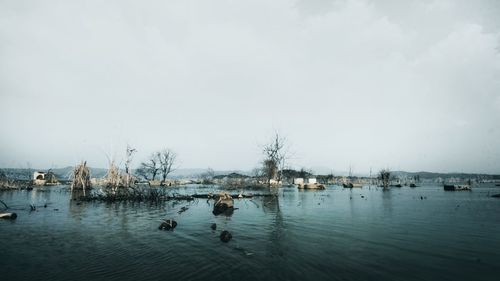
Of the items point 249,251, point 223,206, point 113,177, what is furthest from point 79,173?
point 249,251

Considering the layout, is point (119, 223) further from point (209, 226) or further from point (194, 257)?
point (194, 257)

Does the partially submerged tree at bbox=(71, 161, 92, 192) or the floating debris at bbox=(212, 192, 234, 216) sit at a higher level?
the partially submerged tree at bbox=(71, 161, 92, 192)

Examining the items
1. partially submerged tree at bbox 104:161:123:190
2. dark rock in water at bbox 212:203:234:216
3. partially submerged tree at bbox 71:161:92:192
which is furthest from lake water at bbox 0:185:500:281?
partially submerged tree at bbox 71:161:92:192

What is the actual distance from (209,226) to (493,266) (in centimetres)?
1390

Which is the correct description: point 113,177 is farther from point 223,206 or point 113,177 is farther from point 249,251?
point 249,251

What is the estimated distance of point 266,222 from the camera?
19.8m

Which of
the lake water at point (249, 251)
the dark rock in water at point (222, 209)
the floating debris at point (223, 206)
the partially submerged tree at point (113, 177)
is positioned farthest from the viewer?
the partially submerged tree at point (113, 177)

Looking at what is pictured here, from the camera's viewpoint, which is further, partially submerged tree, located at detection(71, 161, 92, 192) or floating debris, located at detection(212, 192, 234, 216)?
partially submerged tree, located at detection(71, 161, 92, 192)

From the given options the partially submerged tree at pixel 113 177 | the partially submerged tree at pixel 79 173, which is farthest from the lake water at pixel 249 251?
the partially submerged tree at pixel 79 173

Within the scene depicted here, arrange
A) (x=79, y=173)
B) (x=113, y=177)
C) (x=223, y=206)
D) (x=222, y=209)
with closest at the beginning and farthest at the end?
1. (x=222, y=209)
2. (x=223, y=206)
3. (x=113, y=177)
4. (x=79, y=173)

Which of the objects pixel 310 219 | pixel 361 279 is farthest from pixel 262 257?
pixel 310 219

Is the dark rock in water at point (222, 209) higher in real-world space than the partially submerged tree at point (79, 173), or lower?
lower

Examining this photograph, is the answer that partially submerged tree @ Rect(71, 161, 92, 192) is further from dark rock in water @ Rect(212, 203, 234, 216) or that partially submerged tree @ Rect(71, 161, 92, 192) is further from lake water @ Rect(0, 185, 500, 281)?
dark rock in water @ Rect(212, 203, 234, 216)

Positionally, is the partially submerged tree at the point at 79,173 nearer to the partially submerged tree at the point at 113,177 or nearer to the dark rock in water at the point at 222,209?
the partially submerged tree at the point at 113,177
